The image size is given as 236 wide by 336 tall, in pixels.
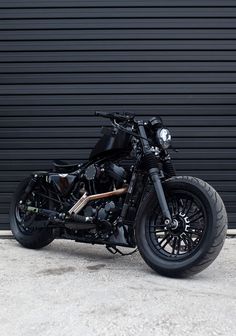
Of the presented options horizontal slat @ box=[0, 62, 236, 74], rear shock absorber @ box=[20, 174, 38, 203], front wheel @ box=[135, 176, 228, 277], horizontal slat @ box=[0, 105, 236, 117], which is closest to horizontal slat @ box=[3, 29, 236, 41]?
horizontal slat @ box=[0, 62, 236, 74]

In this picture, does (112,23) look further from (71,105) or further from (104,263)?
(104,263)

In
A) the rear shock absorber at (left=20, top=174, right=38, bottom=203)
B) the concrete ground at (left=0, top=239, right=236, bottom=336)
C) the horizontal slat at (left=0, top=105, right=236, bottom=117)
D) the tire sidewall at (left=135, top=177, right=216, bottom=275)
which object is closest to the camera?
the concrete ground at (left=0, top=239, right=236, bottom=336)

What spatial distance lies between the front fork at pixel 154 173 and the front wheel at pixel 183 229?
0.07 meters

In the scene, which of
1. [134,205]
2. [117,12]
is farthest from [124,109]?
[134,205]

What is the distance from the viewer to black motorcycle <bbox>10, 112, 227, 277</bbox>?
3811mm

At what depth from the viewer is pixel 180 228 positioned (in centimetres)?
391

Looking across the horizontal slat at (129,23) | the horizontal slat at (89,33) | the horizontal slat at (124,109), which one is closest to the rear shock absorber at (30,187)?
the horizontal slat at (124,109)

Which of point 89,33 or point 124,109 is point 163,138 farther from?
point 89,33

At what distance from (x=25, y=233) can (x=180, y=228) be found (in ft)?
5.91

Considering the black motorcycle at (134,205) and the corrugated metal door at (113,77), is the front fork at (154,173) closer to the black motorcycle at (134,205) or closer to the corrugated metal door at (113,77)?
the black motorcycle at (134,205)

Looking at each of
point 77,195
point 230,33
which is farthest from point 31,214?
point 230,33

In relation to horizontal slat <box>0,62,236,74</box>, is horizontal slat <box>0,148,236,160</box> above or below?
below

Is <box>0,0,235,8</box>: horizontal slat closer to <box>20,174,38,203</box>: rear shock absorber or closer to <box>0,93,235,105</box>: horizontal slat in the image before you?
<box>0,93,235,105</box>: horizontal slat

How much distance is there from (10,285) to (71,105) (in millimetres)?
2471
